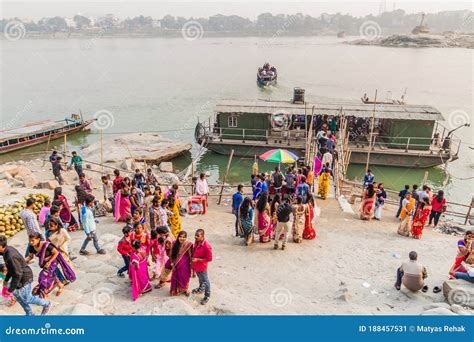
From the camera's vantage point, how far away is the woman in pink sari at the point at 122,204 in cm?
1034

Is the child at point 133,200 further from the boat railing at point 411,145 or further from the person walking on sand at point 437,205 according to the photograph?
the boat railing at point 411,145

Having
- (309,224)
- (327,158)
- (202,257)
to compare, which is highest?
(202,257)

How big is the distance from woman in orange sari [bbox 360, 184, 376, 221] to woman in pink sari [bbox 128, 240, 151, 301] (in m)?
7.62

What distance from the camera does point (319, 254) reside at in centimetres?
950

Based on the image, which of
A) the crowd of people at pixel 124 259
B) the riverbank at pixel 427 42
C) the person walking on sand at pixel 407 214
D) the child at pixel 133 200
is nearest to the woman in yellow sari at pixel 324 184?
the person walking on sand at pixel 407 214

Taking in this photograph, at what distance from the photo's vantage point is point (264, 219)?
31.4ft

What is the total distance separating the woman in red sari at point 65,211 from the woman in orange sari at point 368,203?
8.52 meters

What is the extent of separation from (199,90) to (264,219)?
44.1m

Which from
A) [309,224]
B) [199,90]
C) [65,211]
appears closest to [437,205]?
[309,224]

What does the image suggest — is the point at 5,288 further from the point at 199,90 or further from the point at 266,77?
the point at 199,90

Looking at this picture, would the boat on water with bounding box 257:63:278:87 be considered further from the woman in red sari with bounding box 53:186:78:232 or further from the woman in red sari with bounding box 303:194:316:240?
the woman in red sari with bounding box 53:186:78:232

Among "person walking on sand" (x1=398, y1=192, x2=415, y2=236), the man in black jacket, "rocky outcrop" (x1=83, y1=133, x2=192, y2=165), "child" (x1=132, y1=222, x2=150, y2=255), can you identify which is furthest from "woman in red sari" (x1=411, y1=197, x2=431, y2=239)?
"rocky outcrop" (x1=83, y1=133, x2=192, y2=165)
